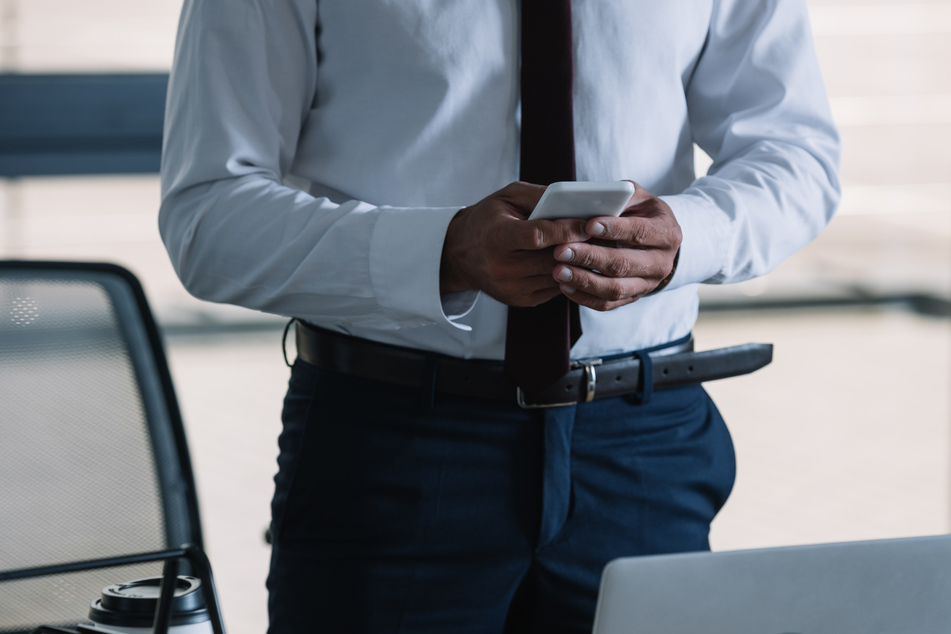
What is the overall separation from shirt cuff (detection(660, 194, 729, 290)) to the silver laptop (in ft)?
1.30

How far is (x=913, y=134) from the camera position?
614 centimetres

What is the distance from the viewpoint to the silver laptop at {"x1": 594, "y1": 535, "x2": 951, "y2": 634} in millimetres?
559

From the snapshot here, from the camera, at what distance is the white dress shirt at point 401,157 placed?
92cm

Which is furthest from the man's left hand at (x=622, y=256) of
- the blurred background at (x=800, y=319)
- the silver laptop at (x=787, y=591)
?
the blurred background at (x=800, y=319)

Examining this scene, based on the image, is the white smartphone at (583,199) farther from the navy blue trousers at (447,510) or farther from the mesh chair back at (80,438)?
the mesh chair back at (80,438)

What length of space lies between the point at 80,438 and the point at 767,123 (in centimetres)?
87

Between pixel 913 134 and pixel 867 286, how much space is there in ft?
3.58

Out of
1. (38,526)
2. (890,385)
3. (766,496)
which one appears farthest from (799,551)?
(890,385)

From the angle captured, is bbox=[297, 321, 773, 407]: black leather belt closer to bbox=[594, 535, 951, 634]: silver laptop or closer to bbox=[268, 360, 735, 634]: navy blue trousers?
bbox=[268, 360, 735, 634]: navy blue trousers

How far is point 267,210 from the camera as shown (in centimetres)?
92

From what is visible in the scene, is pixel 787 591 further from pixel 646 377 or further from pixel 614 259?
pixel 646 377

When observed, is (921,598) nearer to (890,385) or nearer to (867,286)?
(890,385)

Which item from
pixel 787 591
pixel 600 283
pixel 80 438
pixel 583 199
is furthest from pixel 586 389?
pixel 80 438

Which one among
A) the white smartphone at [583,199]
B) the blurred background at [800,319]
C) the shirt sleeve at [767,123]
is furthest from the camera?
the blurred background at [800,319]
